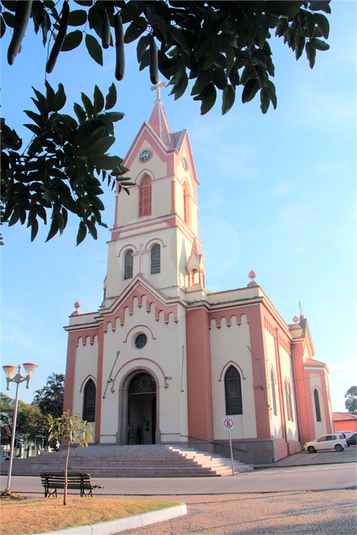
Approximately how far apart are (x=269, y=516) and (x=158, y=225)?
21.8 meters

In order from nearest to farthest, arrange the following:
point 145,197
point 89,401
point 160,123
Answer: point 89,401 → point 145,197 → point 160,123

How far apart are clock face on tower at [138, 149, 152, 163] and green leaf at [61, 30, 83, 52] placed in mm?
28644

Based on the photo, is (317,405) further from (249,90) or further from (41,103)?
(41,103)

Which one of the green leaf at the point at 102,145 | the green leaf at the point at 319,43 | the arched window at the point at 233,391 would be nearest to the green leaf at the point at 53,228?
the green leaf at the point at 102,145

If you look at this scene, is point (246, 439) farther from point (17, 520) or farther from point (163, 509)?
point (17, 520)

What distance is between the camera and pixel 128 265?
28766 mm

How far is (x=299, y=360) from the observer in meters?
34.3

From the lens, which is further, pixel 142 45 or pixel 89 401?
pixel 89 401

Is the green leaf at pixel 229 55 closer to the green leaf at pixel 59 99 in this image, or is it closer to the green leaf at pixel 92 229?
the green leaf at pixel 59 99

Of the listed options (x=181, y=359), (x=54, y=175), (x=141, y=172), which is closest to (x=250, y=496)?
(x=54, y=175)

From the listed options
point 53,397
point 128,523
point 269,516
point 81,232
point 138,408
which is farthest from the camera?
point 53,397

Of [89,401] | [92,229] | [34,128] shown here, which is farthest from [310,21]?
[89,401]

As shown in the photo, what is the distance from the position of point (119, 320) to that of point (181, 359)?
4691mm

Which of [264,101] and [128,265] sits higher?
[128,265]
